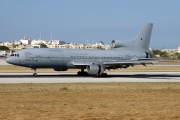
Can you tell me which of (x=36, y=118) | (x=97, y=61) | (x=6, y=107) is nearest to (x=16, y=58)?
(x=97, y=61)

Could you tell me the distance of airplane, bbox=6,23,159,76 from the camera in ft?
154

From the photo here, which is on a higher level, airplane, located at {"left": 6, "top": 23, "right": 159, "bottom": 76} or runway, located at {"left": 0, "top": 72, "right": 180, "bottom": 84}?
airplane, located at {"left": 6, "top": 23, "right": 159, "bottom": 76}

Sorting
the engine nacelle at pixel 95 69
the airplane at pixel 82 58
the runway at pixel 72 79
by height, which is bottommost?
the runway at pixel 72 79

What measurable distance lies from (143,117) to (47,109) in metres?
4.59

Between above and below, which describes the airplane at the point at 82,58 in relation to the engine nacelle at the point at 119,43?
below

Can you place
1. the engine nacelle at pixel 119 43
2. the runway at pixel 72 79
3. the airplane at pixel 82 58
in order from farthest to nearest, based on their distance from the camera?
the engine nacelle at pixel 119 43
the airplane at pixel 82 58
the runway at pixel 72 79

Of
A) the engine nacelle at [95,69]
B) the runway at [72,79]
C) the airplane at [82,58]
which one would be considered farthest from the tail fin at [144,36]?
the engine nacelle at [95,69]

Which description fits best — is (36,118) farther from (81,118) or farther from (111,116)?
(111,116)

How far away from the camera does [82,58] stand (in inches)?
1977

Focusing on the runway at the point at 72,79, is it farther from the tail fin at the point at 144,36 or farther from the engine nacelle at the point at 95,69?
the tail fin at the point at 144,36

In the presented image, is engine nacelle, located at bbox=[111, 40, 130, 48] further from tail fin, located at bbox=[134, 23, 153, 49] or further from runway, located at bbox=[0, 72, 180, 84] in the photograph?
runway, located at bbox=[0, 72, 180, 84]

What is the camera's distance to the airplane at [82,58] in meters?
47.1

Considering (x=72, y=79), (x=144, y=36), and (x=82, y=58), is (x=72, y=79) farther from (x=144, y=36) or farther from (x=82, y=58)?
(x=144, y=36)

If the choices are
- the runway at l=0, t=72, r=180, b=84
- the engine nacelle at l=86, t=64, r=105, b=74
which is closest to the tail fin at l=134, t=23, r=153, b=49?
the runway at l=0, t=72, r=180, b=84
